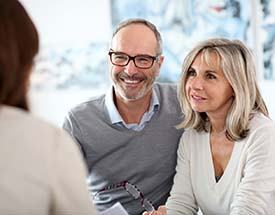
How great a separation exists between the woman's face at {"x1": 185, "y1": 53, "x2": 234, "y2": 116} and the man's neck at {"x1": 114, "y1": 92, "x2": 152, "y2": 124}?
8.9 inches

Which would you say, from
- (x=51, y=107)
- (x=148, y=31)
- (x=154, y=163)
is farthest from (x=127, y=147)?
(x=51, y=107)

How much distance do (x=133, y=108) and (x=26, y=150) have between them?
1.17 metres

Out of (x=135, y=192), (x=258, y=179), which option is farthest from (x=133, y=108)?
(x=258, y=179)

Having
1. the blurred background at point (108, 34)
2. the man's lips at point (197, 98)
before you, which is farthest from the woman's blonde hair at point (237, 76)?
the blurred background at point (108, 34)

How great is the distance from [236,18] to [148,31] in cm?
103

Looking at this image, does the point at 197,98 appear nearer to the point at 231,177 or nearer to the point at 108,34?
the point at 231,177

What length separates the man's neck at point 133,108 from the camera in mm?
1948

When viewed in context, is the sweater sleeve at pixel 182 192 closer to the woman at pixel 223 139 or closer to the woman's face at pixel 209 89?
the woman at pixel 223 139

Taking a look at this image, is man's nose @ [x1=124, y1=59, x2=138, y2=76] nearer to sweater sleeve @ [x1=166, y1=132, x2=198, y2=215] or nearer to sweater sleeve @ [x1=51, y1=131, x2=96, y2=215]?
sweater sleeve @ [x1=166, y1=132, x2=198, y2=215]

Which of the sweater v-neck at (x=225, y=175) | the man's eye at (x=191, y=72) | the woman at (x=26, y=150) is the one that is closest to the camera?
the woman at (x=26, y=150)

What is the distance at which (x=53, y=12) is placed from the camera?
131 inches

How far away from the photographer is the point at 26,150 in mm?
811

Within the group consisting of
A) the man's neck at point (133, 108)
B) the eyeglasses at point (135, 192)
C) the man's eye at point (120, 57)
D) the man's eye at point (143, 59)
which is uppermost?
the man's eye at point (120, 57)

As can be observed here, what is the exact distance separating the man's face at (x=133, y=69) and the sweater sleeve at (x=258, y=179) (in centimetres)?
50
